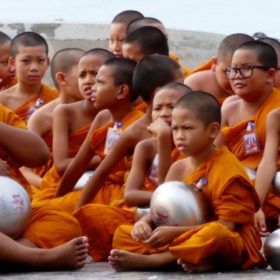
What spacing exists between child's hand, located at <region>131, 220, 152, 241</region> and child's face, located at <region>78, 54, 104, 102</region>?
2.22 metres

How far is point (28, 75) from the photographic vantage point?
36.9ft

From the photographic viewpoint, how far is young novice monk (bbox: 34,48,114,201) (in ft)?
31.5

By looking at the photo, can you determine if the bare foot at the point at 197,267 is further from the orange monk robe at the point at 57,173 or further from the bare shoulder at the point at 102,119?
the orange monk robe at the point at 57,173

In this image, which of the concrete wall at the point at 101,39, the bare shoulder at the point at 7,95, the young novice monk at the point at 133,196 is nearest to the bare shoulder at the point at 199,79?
the young novice monk at the point at 133,196

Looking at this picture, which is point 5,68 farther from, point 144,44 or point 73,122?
point 144,44

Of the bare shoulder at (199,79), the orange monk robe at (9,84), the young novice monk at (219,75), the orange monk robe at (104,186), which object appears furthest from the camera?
the orange monk robe at (9,84)

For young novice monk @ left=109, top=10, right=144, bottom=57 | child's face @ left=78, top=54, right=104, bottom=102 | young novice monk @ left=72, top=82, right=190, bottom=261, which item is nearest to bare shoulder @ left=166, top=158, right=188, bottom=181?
young novice monk @ left=72, top=82, right=190, bottom=261

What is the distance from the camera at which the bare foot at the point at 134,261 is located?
24.2ft

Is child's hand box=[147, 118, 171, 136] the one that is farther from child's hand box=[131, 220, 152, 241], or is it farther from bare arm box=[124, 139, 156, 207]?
child's hand box=[131, 220, 152, 241]

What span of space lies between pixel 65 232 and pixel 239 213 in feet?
3.39

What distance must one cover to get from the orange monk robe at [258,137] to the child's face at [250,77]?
0.45 ft

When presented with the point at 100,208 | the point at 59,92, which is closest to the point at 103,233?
the point at 100,208

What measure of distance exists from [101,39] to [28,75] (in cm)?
398

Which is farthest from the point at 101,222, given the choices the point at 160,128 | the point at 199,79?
the point at 199,79
